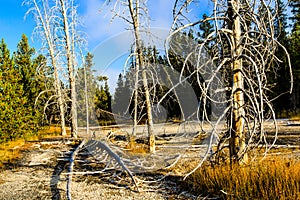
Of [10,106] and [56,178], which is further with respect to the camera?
[10,106]

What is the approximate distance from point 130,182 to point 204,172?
1663 millimetres

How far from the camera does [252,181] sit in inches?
181

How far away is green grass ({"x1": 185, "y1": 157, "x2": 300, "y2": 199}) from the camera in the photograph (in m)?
4.18

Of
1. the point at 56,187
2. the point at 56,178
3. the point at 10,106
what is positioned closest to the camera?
the point at 56,187

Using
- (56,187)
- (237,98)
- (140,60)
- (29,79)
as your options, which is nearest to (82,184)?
(56,187)

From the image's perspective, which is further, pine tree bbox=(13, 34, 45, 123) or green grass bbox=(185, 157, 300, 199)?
pine tree bbox=(13, 34, 45, 123)

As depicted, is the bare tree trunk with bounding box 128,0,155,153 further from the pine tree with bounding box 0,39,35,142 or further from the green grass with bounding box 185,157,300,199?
the pine tree with bounding box 0,39,35,142

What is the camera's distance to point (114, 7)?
10.3 metres

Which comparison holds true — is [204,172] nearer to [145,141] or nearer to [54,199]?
[54,199]

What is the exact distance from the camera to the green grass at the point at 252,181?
13.7 feet

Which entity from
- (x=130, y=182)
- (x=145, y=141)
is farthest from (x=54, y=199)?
(x=145, y=141)

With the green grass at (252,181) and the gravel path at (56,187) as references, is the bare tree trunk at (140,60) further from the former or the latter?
the green grass at (252,181)

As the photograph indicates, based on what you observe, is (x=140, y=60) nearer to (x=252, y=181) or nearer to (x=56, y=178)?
(x=56, y=178)

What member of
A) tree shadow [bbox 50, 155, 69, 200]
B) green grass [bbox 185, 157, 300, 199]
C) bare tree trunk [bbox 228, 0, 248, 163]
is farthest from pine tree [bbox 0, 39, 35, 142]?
bare tree trunk [bbox 228, 0, 248, 163]
